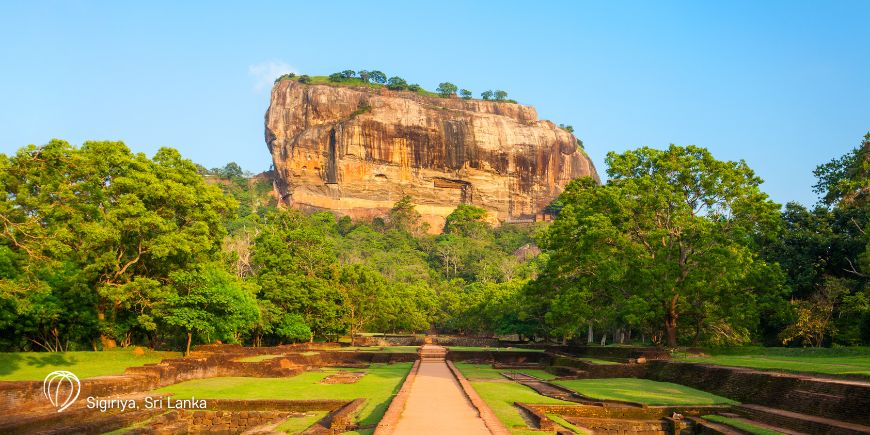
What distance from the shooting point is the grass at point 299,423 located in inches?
556

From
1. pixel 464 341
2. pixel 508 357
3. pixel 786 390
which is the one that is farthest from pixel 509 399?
pixel 464 341

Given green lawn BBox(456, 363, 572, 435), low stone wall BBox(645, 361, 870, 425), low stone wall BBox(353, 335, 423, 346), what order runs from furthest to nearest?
low stone wall BBox(353, 335, 423, 346) → green lawn BBox(456, 363, 572, 435) → low stone wall BBox(645, 361, 870, 425)

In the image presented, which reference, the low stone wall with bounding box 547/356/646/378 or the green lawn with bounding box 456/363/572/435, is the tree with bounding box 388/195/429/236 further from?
the green lawn with bounding box 456/363/572/435

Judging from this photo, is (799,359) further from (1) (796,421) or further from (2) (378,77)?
(2) (378,77)

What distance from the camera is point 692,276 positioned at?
2861 centimetres

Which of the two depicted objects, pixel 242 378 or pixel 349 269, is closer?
pixel 242 378

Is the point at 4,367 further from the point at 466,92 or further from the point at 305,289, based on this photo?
the point at 466,92

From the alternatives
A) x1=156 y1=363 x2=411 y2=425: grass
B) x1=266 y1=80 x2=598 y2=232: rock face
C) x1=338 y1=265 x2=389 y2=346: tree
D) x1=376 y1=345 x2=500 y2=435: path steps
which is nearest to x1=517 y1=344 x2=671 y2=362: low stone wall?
x1=376 y1=345 x2=500 y2=435: path steps

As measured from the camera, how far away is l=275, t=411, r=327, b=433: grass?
556 inches

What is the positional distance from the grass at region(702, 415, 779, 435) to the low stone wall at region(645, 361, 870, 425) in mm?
1392

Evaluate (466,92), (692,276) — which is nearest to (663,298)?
(692,276)

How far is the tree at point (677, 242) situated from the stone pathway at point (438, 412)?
12.5 meters

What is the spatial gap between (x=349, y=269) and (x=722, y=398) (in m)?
35.6

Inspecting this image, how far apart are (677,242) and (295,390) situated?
63.4ft
